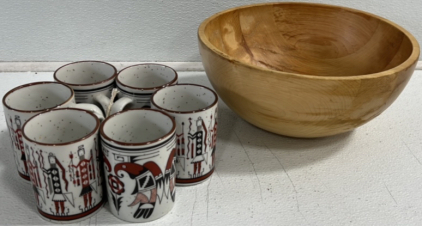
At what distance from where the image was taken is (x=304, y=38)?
1.03m

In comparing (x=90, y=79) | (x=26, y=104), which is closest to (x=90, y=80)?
(x=90, y=79)

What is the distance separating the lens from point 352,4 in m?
1.11

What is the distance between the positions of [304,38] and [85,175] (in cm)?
62

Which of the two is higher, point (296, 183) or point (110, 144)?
point (110, 144)

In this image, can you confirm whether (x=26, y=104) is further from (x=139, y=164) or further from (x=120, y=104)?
(x=139, y=164)

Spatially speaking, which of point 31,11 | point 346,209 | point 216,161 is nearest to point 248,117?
point 216,161

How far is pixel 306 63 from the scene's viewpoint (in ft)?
3.37

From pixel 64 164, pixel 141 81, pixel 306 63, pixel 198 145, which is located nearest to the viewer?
pixel 64 164

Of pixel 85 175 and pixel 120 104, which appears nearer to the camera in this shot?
pixel 85 175

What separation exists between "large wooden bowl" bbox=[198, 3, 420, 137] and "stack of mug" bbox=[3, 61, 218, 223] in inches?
2.8

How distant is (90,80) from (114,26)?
0.95ft

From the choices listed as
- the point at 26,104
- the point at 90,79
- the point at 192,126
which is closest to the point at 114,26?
the point at 90,79

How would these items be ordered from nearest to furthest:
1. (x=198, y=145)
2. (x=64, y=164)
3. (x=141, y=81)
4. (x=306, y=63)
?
1. (x=64, y=164)
2. (x=198, y=145)
3. (x=141, y=81)
4. (x=306, y=63)

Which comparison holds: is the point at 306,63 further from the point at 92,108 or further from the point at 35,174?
the point at 35,174
